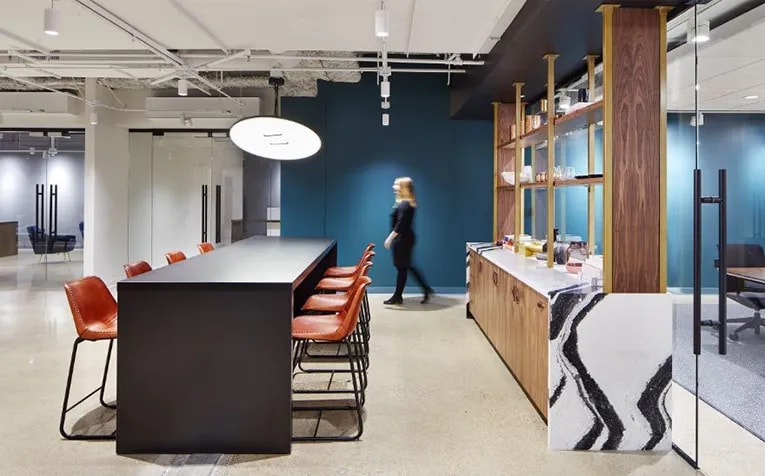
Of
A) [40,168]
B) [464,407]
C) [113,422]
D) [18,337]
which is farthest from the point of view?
[40,168]

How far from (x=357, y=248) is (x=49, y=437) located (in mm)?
5251

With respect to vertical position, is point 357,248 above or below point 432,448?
above

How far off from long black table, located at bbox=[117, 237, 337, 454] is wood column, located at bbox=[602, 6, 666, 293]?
179cm

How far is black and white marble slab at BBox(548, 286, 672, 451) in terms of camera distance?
9.35 ft

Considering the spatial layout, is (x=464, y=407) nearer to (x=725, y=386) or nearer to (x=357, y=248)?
(x=725, y=386)

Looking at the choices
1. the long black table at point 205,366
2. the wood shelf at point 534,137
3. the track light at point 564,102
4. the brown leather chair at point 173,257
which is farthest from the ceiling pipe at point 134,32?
the track light at point 564,102

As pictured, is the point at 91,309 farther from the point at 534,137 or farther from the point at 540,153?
the point at 540,153

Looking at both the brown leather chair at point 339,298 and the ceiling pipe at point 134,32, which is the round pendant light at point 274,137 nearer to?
the brown leather chair at point 339,298

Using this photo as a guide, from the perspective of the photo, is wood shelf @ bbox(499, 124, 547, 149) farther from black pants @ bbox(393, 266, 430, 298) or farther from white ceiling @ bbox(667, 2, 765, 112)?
black pants @ bbox(393, 266, 430, 298)

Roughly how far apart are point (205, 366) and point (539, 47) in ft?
10.8

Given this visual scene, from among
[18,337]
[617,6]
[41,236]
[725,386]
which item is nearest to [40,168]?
[41,236]

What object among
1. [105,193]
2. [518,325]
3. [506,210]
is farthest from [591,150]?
[105,193]

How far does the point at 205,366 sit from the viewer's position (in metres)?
2.76

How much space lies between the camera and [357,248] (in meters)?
7.95
